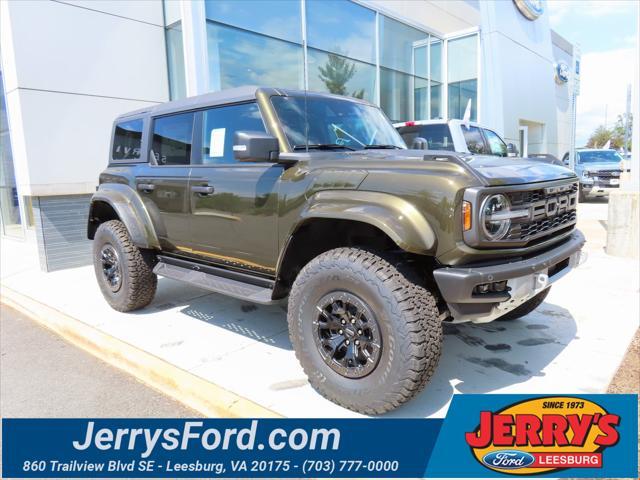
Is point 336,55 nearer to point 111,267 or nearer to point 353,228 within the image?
point 111,267

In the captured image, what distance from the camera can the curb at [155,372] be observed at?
294 centimetres

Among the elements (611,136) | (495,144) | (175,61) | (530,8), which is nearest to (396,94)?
(495,144)

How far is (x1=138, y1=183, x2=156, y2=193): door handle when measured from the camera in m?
4.37

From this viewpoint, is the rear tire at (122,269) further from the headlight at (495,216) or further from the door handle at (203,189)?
the headlight at (495,216)

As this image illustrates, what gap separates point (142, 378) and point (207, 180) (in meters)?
1.63

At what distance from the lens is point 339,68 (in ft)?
39.3

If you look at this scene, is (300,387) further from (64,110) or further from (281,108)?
(64,110)

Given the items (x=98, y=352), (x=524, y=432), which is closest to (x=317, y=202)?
(x=524, y=432)

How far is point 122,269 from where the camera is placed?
459 cm

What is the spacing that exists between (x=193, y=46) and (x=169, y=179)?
481 cm

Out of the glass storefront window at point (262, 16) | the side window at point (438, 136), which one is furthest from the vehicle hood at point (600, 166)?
the glass storefront window at point (262, 16)

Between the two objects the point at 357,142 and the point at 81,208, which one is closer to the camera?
the point at 357,142

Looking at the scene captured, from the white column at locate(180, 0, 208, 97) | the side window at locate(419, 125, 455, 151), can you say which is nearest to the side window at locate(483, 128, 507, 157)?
the side window at locate(419, 125, 455, 151)

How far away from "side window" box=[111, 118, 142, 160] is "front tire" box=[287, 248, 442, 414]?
281 cm
